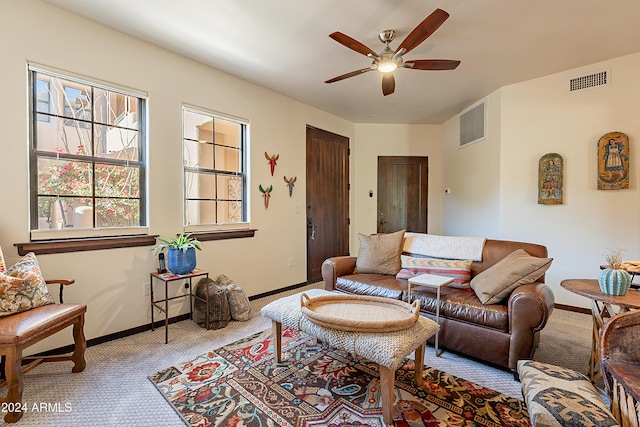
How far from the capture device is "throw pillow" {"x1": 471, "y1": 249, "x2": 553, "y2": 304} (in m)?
2.23

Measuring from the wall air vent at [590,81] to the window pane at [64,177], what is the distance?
204 inches

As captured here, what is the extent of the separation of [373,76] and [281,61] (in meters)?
1.12

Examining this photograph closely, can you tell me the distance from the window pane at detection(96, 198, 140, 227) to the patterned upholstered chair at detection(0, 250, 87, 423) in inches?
25.3

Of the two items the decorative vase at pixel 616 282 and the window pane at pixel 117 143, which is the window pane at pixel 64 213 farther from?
the decorative vase at pixel 616 282

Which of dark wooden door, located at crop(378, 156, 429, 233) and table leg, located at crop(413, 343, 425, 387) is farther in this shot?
dark wooden door, located at crop(378, 156, 429, 233)

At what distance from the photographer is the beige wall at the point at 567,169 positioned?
10.5 feet

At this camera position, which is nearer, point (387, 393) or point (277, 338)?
point (387, 393)

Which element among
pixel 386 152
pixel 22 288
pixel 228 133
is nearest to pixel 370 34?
pixel 228 133

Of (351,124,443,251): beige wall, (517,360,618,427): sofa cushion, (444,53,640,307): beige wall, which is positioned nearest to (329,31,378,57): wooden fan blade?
(517,360,618,427): sofa cushion

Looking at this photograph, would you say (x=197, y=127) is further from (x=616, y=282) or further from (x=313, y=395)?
(x=616, y=282)

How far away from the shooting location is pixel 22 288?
6.44 feet

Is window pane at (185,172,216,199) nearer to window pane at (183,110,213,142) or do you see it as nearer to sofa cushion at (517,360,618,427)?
window pane at (183,110,213,142)

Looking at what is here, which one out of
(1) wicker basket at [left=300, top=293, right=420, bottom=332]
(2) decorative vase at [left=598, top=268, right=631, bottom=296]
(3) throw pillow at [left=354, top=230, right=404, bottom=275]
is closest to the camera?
(1) wicker basket at [left=300, top=293, right=420, bottom=332]

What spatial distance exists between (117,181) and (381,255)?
2.76 metres
